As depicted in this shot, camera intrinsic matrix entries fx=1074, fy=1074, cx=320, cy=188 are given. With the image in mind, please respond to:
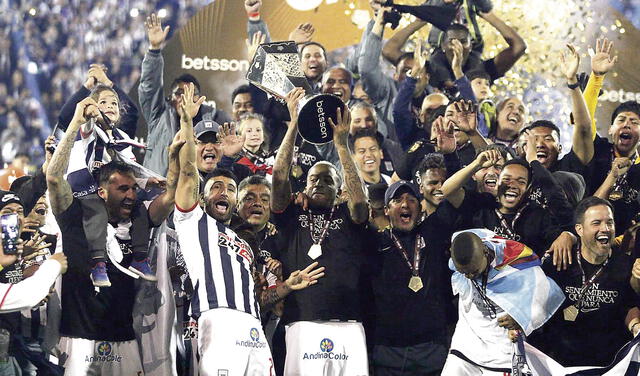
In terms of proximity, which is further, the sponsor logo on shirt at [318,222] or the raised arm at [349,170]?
the sponsor logo on shirt at [318,222]

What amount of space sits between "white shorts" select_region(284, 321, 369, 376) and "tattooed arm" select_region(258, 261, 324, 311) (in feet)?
0.68

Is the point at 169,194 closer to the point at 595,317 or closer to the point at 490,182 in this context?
the point at 490,182

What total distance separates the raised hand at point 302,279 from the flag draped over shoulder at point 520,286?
0.93 m

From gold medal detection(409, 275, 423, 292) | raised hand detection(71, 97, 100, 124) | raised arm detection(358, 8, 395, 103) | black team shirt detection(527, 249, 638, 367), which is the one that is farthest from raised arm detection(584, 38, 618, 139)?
raised hand detection(71, 97, 100, 124)

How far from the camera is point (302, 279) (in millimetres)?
6762

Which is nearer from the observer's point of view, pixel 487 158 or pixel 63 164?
pixel 63 164

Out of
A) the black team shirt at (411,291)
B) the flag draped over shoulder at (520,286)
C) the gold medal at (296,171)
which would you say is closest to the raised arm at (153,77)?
the gold medal at (296,171)

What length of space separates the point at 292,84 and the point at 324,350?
5.99 feet

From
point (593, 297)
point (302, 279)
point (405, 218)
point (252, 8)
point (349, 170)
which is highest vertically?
point (252, 8)

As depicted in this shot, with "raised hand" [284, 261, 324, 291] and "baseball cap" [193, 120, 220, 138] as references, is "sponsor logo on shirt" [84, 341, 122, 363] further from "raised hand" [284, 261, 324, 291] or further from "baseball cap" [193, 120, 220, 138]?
"baseball cap" [193, 120, 220, 138]

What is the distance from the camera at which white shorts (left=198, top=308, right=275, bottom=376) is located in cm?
632

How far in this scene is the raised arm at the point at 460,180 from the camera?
7266 mm

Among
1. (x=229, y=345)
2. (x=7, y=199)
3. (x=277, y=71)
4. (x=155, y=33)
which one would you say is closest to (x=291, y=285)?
(x=229, y=345)

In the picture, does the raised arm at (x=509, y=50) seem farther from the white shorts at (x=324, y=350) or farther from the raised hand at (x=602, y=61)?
the white shorts at (x=324, y=350)
